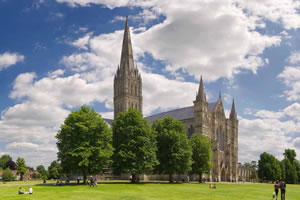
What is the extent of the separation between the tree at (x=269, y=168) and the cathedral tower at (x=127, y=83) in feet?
180

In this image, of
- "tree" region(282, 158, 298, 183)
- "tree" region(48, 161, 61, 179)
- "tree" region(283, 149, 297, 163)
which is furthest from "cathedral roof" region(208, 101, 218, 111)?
"tree" region(48, 161, 61, 179)

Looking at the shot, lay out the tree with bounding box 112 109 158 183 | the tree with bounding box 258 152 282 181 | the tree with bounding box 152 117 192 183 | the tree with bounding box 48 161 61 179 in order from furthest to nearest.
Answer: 1. the tree with bounding box 48 161 61 179
2. the tree with bounding box 258 152 282 181
3. the tree with bounding box 152 117 192 183
4. the tree with bounding box 112 109 158 183

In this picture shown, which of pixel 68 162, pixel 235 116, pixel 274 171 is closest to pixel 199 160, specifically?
pixel 68 162

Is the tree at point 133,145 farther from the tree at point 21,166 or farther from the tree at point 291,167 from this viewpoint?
the tree at point 291,167

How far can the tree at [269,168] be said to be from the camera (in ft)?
381

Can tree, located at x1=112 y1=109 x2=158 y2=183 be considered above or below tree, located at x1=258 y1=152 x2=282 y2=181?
above

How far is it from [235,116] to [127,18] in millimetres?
59827

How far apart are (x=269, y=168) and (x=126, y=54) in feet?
240

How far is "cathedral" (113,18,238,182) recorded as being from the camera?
93.7 meters

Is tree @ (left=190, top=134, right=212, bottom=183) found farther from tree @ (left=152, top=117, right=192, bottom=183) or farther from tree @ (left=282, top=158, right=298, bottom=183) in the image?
tree @ (left=282, top=158, right=298, bottom=183)

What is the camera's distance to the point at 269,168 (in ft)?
380

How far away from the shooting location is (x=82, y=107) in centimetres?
5656

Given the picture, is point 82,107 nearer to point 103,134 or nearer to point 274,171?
point 103,134

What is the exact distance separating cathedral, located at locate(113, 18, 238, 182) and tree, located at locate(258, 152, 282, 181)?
52.1 ft
